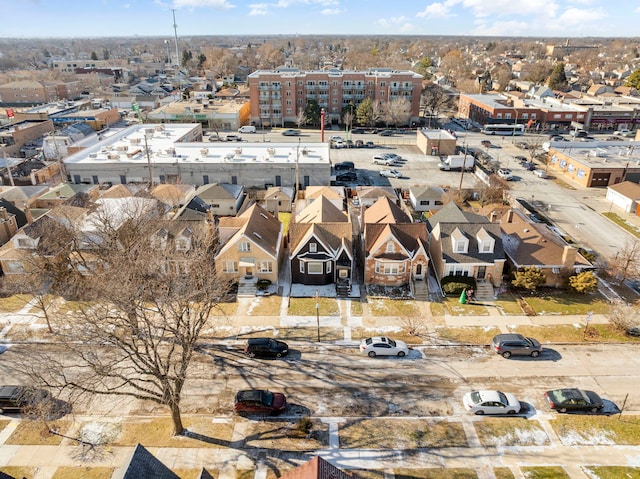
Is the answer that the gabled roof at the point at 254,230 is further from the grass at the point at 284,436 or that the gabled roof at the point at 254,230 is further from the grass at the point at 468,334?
the grass at the point at 284,436

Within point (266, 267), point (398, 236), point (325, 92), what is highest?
point (325, 92)

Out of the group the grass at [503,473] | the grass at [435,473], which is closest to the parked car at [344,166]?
the grass at [435,473]

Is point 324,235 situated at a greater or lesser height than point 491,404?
greater

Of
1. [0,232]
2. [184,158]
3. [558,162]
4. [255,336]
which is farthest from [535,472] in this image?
[558,162]

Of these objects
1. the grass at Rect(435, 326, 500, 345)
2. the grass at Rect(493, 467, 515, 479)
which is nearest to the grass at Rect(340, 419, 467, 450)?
the grass at Rect(493, 467, 515, 479)

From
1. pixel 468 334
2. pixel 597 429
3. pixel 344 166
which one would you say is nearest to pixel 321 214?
pixel 468 334

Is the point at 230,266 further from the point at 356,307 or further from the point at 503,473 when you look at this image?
the point at 503,473

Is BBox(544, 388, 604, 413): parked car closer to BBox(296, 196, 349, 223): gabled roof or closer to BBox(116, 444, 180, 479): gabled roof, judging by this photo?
BBox(116, 444, 180, 479): gabled roof
